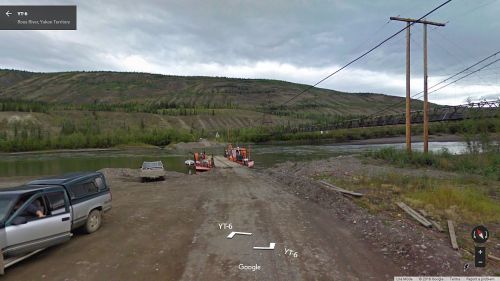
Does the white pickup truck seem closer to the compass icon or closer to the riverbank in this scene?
the riverbank

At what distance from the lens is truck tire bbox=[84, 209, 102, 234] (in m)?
10.3

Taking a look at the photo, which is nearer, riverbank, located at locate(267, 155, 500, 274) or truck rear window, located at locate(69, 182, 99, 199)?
riverbank, located at locate(267, 155, 500, 274)

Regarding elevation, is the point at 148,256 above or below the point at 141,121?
below

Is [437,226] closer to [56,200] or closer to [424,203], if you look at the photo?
[424,203]

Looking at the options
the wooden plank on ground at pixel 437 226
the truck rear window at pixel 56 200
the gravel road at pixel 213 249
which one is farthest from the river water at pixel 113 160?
the truck rear window at pixel 56 200

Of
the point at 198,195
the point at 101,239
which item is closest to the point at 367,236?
the point at 101,239

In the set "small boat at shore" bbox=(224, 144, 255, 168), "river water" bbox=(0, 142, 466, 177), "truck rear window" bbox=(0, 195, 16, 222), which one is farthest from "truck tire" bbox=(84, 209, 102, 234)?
"river water" bbox=(0, 142, 466, 177)

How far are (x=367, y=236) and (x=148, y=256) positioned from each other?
19.6 ft

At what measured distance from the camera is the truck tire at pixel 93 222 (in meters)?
10.3

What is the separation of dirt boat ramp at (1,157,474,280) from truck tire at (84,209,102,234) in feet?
0.85

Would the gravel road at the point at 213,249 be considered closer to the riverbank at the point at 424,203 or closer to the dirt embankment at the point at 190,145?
the riverbank at the point at 424,203

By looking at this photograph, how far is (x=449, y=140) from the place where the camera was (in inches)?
3472

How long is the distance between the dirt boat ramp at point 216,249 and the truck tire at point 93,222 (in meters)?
0.26

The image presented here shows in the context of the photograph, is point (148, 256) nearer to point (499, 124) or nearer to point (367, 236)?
point (367, 236)
